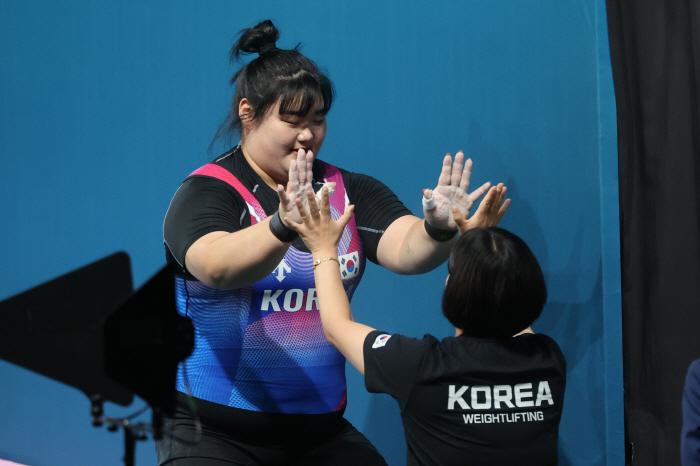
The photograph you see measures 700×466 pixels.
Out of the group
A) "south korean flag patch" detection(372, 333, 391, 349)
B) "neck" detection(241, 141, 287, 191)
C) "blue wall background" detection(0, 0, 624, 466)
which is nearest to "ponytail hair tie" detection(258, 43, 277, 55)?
"neck" detection(241, 141, 287, 191)

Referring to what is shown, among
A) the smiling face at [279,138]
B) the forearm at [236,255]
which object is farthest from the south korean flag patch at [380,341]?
the smiling face at [279,138]

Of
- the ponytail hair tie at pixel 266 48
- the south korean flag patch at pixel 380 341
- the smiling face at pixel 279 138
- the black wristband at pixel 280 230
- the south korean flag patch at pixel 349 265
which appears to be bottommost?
the south korean flag patch at pixel 380 341

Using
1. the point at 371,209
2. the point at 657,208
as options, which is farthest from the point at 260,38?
the point at 657,208

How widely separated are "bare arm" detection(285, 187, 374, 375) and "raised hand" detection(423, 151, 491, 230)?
233 mm

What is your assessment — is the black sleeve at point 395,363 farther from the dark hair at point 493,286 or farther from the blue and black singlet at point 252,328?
the blue and black singlet at point 252,328

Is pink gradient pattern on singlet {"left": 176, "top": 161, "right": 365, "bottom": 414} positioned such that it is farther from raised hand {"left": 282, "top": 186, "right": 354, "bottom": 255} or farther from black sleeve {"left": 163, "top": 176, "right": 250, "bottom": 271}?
raised hand {"left": 282, "top": 186, "right": 354, "bottom": 255}

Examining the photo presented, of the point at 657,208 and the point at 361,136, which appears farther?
the point at 361,136

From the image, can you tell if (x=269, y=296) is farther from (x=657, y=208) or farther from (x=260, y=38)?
(x=657, y=208)

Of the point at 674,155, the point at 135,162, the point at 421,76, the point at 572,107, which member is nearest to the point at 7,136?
the point at 135,162

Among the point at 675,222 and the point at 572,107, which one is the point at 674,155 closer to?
the point at 675,222

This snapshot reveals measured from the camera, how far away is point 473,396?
106cm

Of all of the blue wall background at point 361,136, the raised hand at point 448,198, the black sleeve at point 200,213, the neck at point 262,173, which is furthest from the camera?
the blue wall background at point 361,136

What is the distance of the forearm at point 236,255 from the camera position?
3.73 ft

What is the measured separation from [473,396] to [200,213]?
622mm
